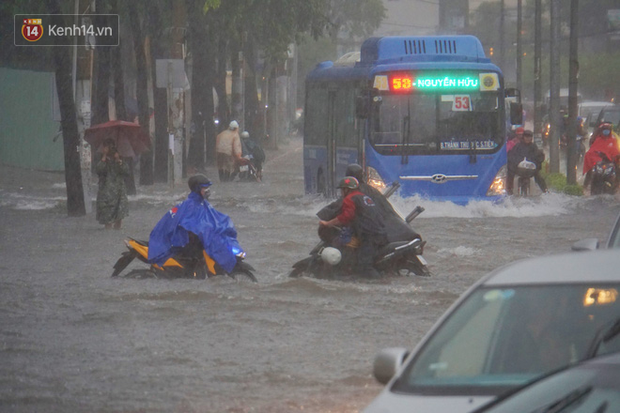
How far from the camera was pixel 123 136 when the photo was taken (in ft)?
64.9

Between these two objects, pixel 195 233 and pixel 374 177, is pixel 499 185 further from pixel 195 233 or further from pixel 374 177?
pixel 195 233

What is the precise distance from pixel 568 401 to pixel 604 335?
1.37 metres

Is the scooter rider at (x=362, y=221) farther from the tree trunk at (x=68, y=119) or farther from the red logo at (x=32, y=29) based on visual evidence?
the red logo at (x=32, y=29)

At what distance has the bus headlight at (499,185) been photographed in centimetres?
2189

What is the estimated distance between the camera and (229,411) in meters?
7.63

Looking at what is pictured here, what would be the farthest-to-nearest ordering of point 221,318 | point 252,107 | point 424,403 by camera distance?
point 252,107 → point 221,318 → point 424,403

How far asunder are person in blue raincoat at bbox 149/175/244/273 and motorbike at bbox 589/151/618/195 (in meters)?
13.6

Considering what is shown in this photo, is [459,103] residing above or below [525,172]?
above

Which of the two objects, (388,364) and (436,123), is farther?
(436,123)

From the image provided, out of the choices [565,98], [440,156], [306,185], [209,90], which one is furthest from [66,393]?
[565,98]

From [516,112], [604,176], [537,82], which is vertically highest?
[537,82]

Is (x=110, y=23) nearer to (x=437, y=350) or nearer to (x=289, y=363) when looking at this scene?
(x=289, y=363)

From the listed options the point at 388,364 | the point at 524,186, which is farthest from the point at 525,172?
the point at 388,364

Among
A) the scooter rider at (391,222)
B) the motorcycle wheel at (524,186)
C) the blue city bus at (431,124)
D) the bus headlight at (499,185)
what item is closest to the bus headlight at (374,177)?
the blue city bus at (431,124)
